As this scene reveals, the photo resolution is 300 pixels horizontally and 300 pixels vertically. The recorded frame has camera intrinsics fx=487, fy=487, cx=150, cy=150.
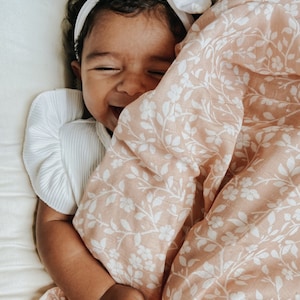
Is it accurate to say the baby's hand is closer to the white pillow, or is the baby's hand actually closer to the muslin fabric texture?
the muslin fabric texture

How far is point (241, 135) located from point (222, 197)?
0.13 metres

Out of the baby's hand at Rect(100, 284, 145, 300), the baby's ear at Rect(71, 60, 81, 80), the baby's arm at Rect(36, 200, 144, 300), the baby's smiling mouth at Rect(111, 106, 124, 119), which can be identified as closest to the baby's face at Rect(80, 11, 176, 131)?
the baby's smiling mouth at Rect(111, 106, 124, 119)

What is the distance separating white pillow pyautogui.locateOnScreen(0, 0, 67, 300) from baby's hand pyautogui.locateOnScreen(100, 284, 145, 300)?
0.18 metres

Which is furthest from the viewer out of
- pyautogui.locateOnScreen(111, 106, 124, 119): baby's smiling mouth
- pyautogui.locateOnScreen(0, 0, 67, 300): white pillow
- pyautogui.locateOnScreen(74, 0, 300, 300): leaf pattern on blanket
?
pyautogui.locateOnScreen(111, 106, 124, 119): baby's smiling mouth

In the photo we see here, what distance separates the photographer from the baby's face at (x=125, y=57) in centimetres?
101

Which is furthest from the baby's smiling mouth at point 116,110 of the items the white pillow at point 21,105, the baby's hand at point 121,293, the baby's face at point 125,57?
the baby's hand at point 121,293

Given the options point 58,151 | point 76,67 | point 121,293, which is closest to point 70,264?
point 121,293

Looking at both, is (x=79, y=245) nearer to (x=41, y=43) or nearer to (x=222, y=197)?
(x=222, y=197)

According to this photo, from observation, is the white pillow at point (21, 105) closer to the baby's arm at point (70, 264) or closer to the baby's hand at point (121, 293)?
the baby's arm at point (70, 264)

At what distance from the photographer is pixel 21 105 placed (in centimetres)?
108

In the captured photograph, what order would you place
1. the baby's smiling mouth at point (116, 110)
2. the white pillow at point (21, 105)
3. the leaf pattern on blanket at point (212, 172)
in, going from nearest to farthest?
the leaf pattern on blanket at point (212, 172)
the white pillow at point (21, 105)
the baby's smiling mouth at point (116, 110)

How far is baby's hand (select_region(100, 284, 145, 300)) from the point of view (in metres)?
0.85

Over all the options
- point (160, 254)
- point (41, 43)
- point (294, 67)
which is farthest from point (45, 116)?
point (294, 67)

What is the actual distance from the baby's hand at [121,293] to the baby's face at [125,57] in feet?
1.26
